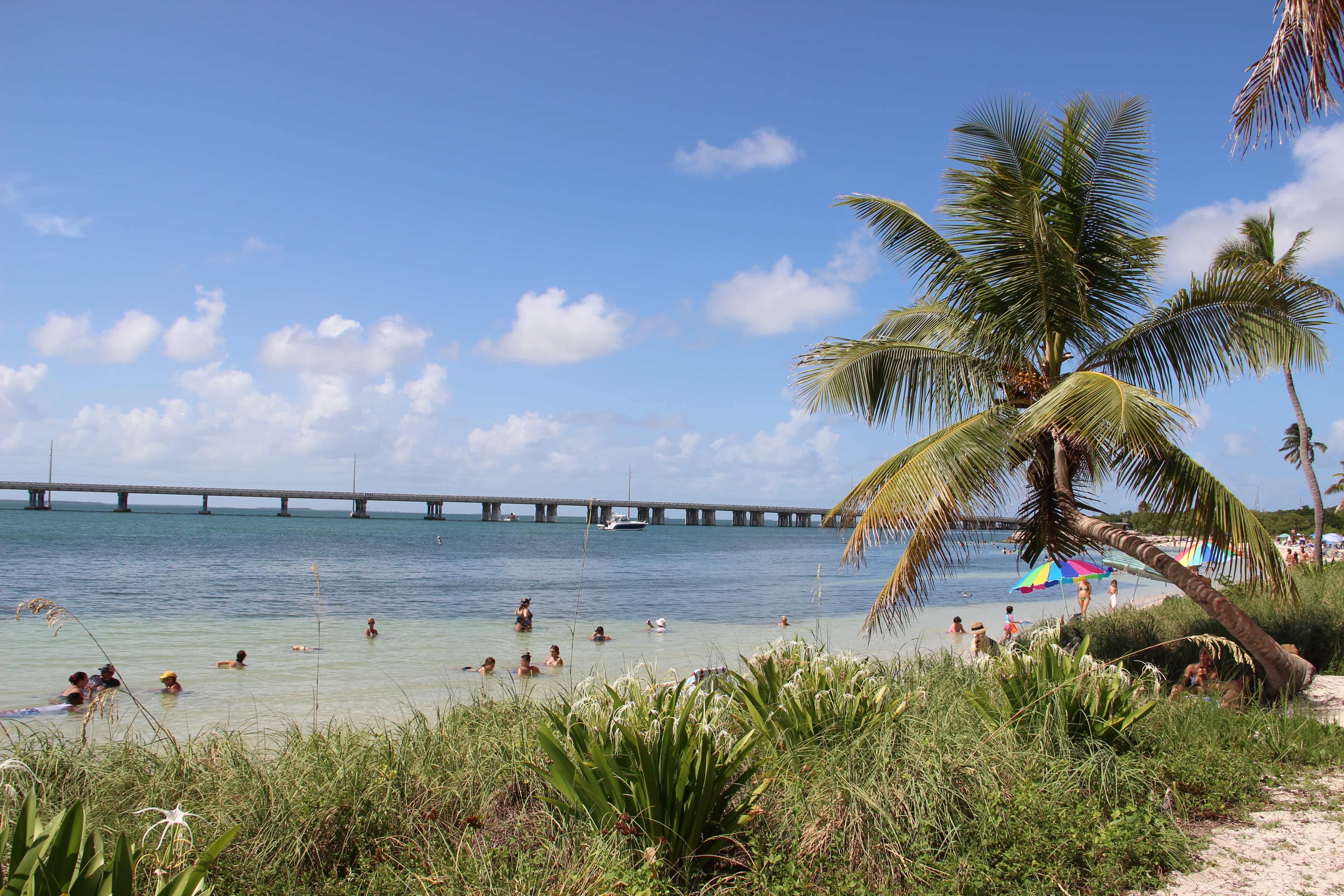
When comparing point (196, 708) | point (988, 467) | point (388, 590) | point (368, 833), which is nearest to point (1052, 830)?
point (368, 833)

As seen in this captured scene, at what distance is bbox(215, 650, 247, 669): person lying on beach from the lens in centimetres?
1338

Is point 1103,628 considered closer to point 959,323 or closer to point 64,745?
point 959,323

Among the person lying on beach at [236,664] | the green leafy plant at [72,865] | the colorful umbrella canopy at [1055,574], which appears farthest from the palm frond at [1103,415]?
the person lying on beach at [236,664]

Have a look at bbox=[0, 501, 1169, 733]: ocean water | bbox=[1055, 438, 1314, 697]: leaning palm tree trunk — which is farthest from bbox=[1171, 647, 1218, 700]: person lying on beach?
bbox=[0, 501, 1169, 733]: ocean water

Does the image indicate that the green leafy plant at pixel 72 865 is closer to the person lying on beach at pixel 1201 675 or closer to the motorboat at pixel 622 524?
the person lying on beach at pixel 1201 675

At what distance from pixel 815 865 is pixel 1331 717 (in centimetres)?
608

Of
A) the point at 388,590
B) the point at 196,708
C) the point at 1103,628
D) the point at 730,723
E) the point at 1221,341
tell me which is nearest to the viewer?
the point at 730,723

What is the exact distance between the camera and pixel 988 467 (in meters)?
7.42

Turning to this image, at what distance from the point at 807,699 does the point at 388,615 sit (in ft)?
64.4

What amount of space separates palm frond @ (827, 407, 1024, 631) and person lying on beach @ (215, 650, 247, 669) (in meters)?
A: 10.9

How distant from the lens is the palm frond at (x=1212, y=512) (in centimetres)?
677

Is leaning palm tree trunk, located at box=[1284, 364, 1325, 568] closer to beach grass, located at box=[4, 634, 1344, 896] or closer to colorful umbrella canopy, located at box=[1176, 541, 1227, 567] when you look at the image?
colorful umbrella canopy, located at box=[1176, 541, 1227, 567]

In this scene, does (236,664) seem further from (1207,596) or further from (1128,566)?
(1128,566)

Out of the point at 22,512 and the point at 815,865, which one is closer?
the point at 815,865
